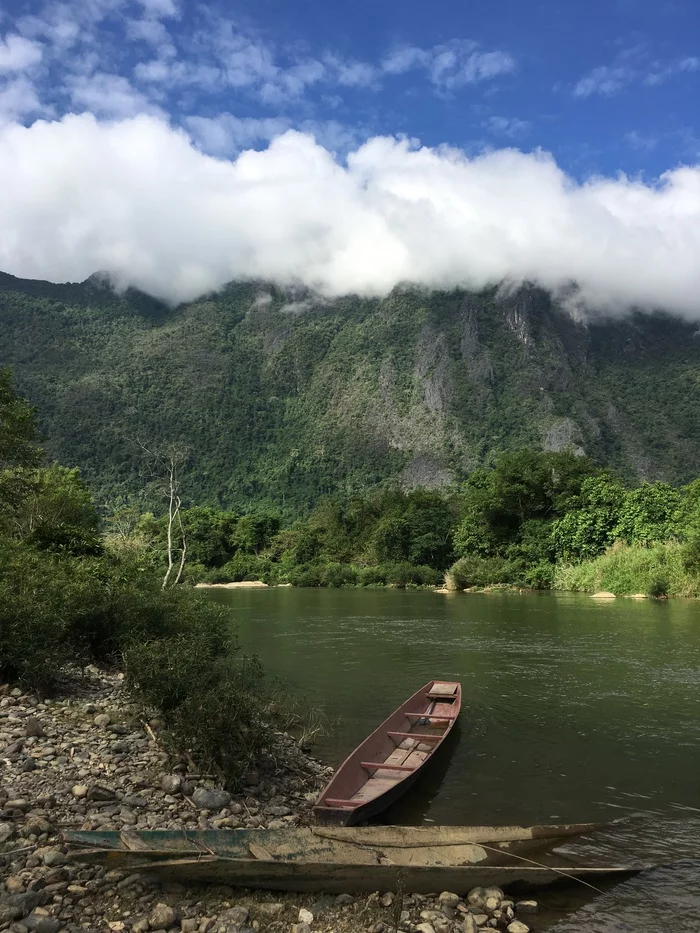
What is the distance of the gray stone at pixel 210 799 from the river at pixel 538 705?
2.43 meters

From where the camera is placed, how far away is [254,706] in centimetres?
894

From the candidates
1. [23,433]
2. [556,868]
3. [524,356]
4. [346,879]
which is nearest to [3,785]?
[346,879]

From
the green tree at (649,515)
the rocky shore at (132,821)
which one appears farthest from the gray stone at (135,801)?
the green tree at (649,515)

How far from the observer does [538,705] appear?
14.4 m

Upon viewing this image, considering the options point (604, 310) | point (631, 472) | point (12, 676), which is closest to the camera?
point (12, 676)

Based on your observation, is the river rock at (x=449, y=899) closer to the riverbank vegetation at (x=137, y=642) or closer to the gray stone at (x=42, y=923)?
the riverbank vegetation at (x=137, y=642)

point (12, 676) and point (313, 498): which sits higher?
point (313, 498)

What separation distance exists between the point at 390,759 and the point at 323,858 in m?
4.43

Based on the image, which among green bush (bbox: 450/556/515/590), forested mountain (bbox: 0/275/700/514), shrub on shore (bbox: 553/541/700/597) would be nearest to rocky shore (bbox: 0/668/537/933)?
shrub on shore (bbox: 553/541/700/597)

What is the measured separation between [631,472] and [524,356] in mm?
48558

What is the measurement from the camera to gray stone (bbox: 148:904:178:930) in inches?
208

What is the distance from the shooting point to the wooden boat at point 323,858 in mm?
5727

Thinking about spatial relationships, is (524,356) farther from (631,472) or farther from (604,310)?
(631,472)

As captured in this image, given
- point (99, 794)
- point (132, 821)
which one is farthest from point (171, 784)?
point (132, 821)
